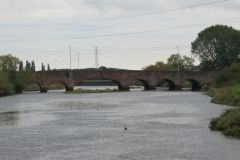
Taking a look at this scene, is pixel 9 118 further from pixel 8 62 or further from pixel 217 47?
pixel 217 47

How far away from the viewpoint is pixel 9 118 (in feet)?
192

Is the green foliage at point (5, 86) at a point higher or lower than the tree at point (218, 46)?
lower

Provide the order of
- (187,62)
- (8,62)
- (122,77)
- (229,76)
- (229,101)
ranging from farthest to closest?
1. (187,62)
2. (8,62)
3. (122,77)
4. (229,76)
5. (229,101)

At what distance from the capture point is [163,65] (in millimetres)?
198625

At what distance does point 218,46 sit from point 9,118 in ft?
359

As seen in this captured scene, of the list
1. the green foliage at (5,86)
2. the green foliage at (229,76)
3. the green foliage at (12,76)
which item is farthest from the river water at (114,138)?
the green foliage at (12,76)

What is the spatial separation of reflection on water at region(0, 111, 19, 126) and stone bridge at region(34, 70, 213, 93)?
72714mm

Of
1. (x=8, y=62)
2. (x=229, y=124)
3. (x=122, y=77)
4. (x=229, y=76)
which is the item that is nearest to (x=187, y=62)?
(x=122, y=77)

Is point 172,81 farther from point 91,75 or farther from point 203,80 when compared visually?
point 91,75

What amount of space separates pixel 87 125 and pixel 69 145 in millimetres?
12295

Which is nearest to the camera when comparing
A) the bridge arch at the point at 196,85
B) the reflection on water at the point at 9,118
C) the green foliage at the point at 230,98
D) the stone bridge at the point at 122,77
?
the reflection on water at the point at 9,118

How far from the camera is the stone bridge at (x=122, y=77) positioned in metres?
139

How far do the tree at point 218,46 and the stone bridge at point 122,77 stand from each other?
7.45m

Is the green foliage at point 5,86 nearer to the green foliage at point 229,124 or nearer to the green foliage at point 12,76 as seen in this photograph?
the green foliage at point 12,76
